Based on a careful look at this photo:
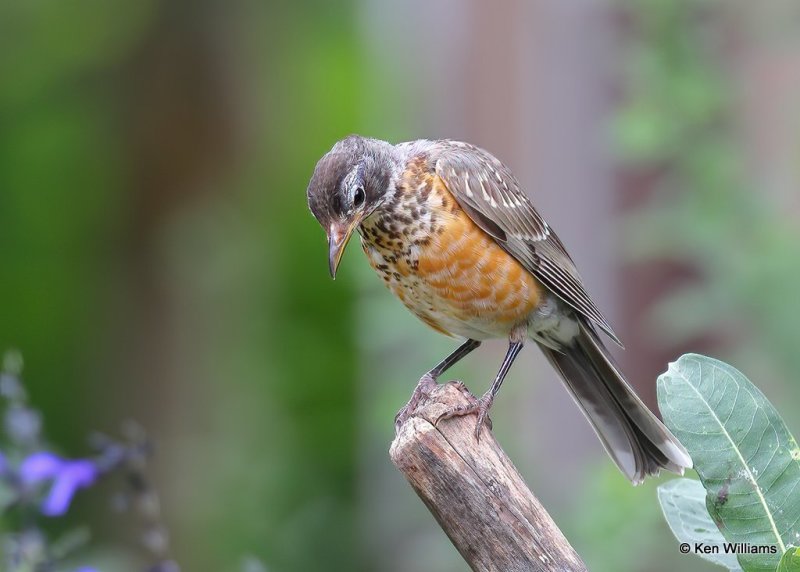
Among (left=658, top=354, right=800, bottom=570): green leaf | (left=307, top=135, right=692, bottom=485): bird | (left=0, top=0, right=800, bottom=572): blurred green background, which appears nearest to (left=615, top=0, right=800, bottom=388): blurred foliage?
(left=0, top=0, right=800, bottom=572): blurred green background

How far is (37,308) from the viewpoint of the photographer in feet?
29.8

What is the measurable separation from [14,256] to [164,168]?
1292mm

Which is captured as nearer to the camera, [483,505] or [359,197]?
[483,505]

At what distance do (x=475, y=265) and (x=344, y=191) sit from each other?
20.1 inches

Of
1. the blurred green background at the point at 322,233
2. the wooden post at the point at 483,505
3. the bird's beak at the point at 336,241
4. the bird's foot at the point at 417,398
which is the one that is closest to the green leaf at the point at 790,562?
the wooden post at the point at 483,505

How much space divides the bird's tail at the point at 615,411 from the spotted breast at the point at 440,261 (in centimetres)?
33

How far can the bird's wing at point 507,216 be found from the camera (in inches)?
151

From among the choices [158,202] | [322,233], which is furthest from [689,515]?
[158,202]

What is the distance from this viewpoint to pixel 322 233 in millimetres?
8508

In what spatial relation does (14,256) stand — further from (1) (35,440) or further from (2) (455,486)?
(2) (455,486)

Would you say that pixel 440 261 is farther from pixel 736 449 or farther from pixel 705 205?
pixel 705 205

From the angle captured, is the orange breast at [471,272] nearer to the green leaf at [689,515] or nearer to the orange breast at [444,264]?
the orange breast at [444,264]

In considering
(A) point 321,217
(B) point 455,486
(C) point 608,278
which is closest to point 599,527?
(A) point 321,217

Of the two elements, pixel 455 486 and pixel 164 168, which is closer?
pixel 455 486
